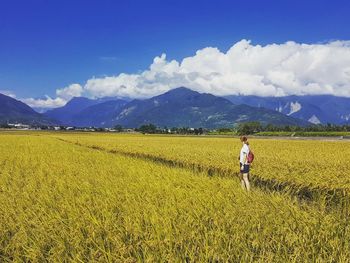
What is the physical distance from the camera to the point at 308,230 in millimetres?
→ 6473

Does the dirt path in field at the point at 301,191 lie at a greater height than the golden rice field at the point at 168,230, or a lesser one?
lesser

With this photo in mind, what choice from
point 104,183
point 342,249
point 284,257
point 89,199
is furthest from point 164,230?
point 104,183

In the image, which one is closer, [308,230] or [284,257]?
[284,257]

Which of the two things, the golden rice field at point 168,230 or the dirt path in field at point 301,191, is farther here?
the dirt path in field at point 301,191

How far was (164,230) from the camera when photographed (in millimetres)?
6441

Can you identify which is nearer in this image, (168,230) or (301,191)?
(168,230)

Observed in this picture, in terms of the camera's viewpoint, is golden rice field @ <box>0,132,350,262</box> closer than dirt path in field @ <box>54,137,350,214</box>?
Yes

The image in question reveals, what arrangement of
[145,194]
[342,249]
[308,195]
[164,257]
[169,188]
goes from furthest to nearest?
[308,195], [169,188], [145,194], [342,249], [164,257]

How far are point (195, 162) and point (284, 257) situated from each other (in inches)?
795

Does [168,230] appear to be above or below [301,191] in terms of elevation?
above

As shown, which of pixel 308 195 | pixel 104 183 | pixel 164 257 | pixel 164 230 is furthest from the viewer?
pixel 308 195

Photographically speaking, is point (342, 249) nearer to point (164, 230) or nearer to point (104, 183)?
point (164, 230)

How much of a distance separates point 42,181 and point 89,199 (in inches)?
180

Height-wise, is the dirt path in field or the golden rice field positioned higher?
the golden rice field
